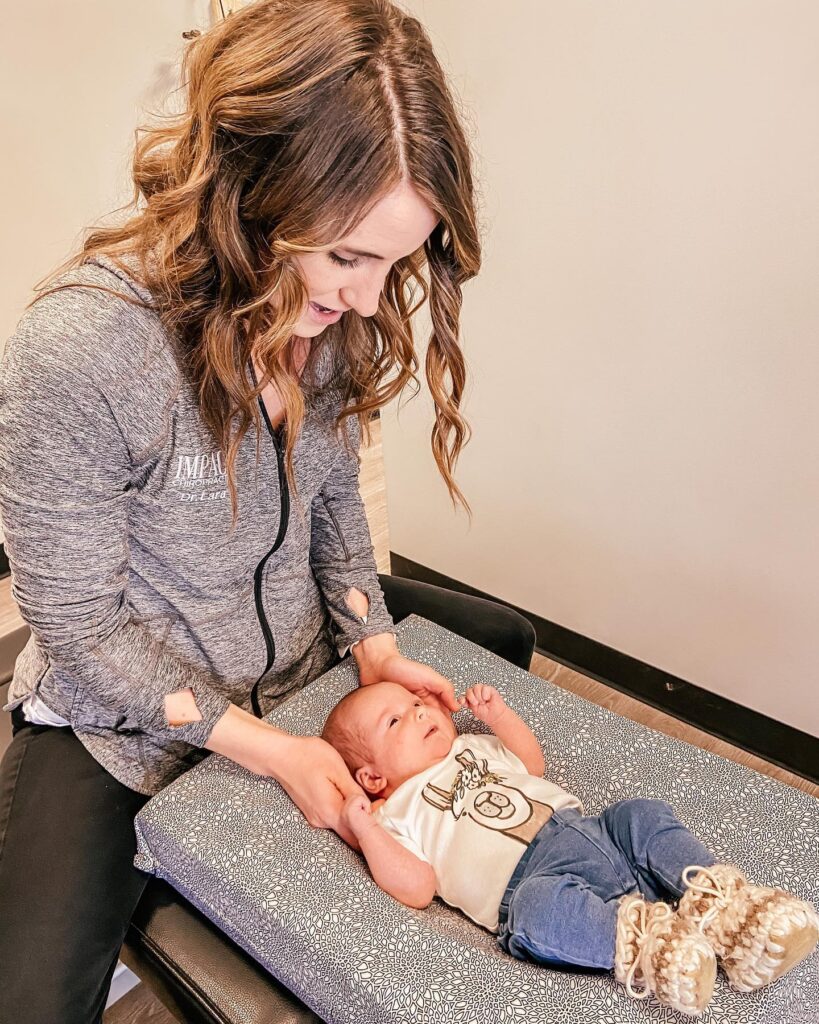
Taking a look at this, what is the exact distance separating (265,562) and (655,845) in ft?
1.96

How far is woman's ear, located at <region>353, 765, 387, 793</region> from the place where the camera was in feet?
3.67

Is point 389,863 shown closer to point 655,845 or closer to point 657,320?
point 655,845

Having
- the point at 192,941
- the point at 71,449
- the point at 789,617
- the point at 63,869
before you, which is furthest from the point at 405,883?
the point at 789,617

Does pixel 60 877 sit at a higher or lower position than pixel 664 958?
lower

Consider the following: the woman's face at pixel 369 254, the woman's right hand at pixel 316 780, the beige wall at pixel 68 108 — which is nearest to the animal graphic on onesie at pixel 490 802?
the woman's right hand at pixel 316 780

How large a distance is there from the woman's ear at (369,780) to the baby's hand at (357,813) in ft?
0.46

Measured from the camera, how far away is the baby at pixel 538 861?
0.79m

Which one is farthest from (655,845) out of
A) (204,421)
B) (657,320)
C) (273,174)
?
(657,320)

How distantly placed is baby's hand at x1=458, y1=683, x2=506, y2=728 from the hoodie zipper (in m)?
0.30

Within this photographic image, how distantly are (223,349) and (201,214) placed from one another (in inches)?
5.6

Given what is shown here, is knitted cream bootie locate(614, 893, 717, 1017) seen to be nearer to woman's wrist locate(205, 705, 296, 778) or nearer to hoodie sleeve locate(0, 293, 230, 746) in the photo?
woman's wrist locate(205, 705, 296, 778)

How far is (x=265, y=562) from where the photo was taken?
113cm

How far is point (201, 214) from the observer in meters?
0.85

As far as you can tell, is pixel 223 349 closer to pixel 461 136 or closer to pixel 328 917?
pixel 461 136
